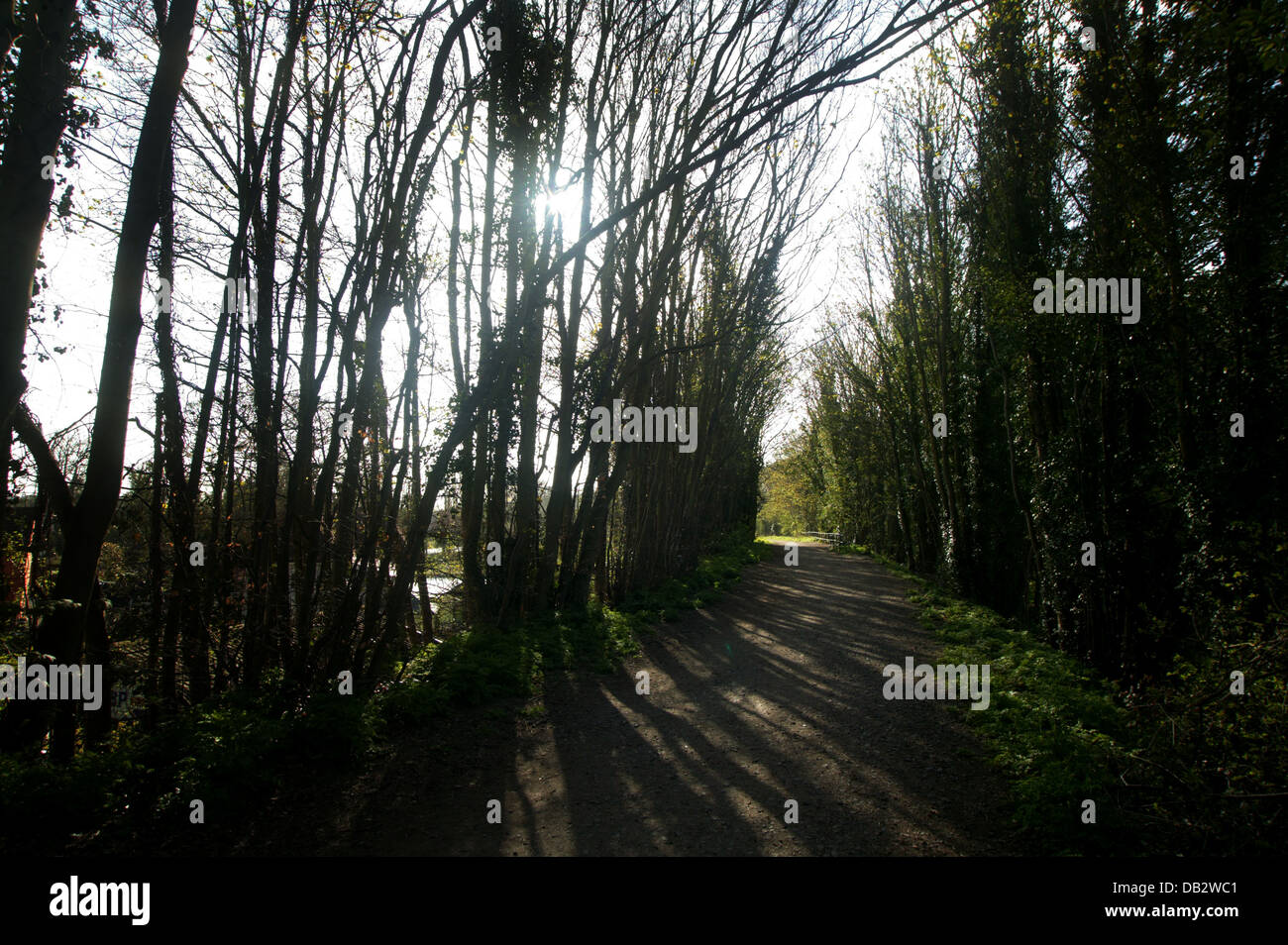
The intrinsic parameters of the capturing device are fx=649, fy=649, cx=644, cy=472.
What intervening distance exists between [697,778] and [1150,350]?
6.85 meters

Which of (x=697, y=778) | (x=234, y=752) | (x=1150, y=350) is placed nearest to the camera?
(x=234, y=752)

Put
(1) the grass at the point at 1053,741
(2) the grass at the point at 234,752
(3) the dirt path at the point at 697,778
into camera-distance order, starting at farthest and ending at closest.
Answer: (3) the dirt path at the point at 697,778 < (1) the grass at the point at 1053,741 < (2) the grass at the point at 234,752

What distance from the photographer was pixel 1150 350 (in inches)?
285

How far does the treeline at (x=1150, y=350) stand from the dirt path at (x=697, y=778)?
1.49 meters

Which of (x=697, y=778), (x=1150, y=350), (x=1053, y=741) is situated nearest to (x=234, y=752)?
(x=697, y=778)

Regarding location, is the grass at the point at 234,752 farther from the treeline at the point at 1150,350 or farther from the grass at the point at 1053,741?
the treeline at the point at 1150,350

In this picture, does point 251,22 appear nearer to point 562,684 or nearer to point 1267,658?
point 562,684

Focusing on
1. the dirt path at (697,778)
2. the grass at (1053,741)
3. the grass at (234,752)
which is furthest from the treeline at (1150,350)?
the grass at (234,752)

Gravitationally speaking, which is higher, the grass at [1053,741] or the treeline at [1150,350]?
the treeline at [1150,350]

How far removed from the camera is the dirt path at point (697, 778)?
3838 millimetres

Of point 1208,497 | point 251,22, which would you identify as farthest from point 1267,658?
point 251,22

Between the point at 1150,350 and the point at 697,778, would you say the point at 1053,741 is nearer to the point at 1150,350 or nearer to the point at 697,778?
the point at 697,778

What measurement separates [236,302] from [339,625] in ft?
10.1

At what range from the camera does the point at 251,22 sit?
608cm
